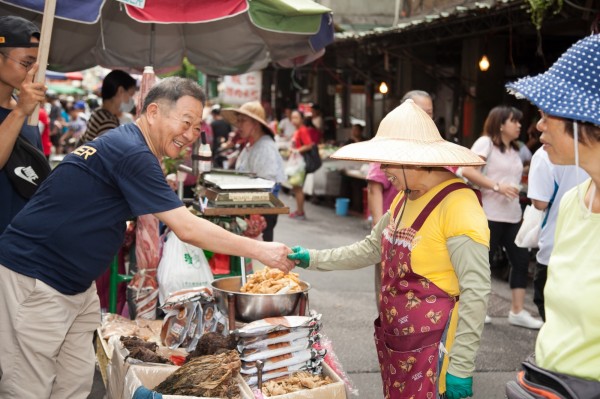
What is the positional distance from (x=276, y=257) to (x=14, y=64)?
1.93 m

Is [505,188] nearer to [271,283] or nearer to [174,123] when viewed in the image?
[271,283]

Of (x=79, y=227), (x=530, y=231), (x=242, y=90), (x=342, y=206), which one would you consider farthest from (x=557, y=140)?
(x=242, y=90)

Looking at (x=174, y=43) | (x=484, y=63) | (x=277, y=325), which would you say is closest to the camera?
(x=277, y=325)

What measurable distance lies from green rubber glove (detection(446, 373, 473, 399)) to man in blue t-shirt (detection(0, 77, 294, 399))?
1.15m

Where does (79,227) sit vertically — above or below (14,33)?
below

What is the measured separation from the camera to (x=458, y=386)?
2.97 metres

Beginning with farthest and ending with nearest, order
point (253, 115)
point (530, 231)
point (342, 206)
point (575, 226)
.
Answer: point (342, 206) → point (253, 115) → point (530, 231) → point (575, 226)

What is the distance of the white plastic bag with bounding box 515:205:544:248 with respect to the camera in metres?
6.43

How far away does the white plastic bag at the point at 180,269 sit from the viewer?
5035 mm

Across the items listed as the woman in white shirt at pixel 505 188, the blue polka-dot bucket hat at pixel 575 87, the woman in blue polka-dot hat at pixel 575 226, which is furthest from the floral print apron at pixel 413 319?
the woman in white shirt at pixel 505 188

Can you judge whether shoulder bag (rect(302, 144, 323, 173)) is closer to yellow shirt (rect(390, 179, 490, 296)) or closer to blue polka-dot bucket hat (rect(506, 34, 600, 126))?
yellow shirt (rect(390, 179, 490, 296))

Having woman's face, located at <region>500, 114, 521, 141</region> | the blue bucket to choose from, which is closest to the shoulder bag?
the blue bucket

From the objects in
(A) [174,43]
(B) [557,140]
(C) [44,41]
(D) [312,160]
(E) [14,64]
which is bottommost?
(D) [312,160]

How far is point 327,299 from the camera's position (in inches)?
317
